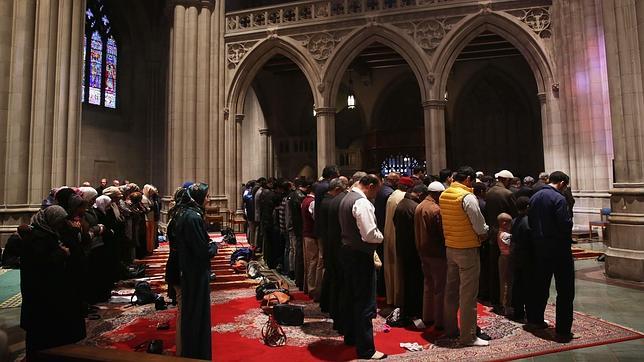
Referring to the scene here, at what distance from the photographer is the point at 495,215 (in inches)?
204

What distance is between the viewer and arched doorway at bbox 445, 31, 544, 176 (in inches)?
614

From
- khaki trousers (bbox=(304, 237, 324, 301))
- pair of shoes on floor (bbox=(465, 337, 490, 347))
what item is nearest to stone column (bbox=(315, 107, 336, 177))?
khaki trousers (bbox=(304, 237, 324, 301))

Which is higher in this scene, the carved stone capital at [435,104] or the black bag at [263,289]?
the carved stone capital at [435,104]

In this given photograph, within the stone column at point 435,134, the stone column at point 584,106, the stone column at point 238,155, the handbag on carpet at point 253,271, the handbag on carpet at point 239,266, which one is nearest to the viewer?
the handbag on carpet at point 253,271

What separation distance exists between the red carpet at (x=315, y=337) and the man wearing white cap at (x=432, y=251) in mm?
256

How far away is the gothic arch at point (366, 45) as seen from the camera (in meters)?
11.7

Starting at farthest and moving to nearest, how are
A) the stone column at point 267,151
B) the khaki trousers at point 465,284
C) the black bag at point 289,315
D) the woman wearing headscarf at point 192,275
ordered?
the stone column at point 267,151 → the black bag at point 289,315 → the khaki trousers at point 465,284 → the woman wearing headscarf at point 192,275

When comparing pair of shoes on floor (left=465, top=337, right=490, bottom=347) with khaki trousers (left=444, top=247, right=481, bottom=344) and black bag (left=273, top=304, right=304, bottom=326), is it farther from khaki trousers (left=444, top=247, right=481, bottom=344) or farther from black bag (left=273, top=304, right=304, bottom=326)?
black bag (left=273, top=304, right=304, bottom=326)

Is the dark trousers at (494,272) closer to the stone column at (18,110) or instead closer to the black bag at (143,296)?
the black bag at (143,296)

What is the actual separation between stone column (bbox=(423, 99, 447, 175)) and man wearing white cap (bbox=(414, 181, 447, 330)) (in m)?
7.43

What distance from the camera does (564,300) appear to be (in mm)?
3963

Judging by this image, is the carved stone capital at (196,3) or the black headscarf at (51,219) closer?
the black headscarf at (51,219)

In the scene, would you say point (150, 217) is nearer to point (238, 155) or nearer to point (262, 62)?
point (238, 155)

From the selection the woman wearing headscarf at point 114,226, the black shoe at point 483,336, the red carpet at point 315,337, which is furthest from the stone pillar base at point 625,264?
the woman wearing headscarf at point 114,226
